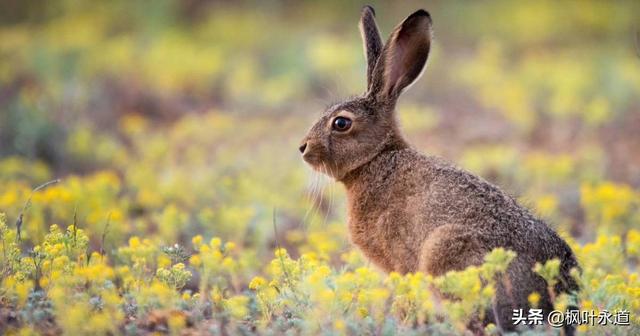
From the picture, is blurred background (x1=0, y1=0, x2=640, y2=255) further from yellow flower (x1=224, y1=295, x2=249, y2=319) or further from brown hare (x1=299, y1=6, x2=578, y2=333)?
yellow flower (x1=224, y1=295, x2=249, y2=319)

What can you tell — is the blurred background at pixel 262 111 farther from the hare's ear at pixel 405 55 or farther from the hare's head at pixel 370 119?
the hare's ear at pixel 405 55

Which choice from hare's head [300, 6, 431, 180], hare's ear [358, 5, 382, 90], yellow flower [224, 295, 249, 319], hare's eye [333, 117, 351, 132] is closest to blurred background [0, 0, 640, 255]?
hare's head [300, 6, 431, 180]

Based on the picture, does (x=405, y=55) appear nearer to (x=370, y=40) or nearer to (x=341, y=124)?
(x=370, y=40)

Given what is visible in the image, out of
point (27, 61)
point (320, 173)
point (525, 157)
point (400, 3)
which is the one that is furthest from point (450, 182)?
point (400, 3)

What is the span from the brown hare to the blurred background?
1.26ft

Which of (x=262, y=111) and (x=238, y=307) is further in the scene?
(x=262, y=111)

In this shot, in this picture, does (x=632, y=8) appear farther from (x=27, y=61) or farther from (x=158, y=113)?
(x=27, y=61)

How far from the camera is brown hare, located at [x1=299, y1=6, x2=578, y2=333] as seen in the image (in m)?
4.99

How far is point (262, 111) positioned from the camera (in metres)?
13.3

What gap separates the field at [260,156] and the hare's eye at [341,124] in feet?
1.42

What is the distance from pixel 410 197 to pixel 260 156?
5.60m

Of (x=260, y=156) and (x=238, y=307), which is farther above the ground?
(x=260, y=156)

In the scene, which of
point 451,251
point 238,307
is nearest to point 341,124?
point 451,251

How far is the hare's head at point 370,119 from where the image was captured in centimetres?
592
